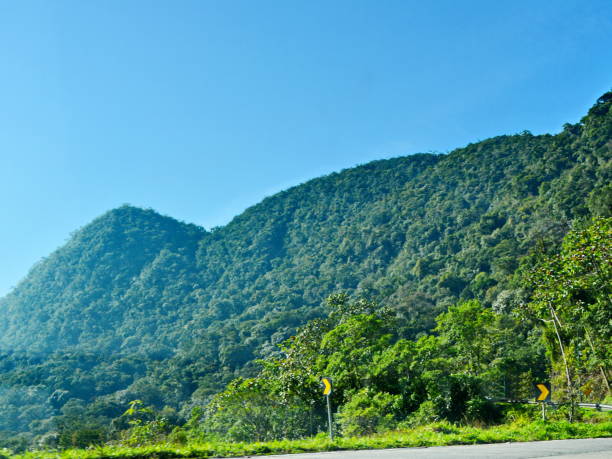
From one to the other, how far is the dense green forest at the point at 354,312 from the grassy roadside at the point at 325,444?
3939mm

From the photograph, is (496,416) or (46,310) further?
(46,310)

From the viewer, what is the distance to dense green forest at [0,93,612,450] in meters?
24.7

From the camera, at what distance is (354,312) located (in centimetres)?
3853

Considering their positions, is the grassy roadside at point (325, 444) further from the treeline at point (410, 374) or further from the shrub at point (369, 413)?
the shrub at point (369, 413)

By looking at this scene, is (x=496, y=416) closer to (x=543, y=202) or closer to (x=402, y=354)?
(x=402, y=354)

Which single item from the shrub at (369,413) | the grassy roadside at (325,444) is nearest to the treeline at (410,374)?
the shrub at (369,413)

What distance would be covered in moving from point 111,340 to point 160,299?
24.7 meters

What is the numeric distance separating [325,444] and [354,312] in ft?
93.4

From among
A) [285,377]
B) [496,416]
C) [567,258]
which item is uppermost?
[567,258]

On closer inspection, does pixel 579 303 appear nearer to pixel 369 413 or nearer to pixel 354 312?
pixel 369 413

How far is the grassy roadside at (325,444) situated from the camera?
871 centimetres

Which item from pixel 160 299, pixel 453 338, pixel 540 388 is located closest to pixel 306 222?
pixel 160 299

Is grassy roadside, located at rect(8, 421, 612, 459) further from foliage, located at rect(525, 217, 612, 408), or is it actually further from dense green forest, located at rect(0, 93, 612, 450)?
foliage, located at rect(525, 217, 612, 408)

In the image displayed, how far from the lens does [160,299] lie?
169m
